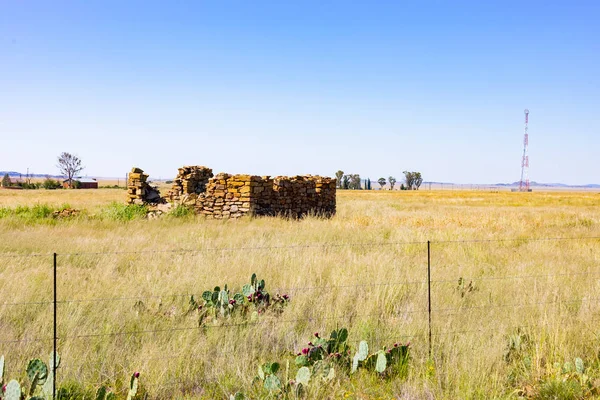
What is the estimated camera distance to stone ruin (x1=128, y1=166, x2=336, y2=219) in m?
16.7

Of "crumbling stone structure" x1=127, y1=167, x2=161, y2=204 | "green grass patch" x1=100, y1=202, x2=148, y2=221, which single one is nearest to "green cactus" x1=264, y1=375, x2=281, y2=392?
"green grass patch" x1=100, y1=202, x2=148, y2=221

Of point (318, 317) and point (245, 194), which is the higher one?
point (245, 194)

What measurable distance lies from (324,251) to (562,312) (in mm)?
4975

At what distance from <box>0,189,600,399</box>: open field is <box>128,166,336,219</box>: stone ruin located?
5977 millimetres

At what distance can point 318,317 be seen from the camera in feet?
18.8

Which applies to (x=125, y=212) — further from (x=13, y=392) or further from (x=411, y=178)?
(x=411, y=178)

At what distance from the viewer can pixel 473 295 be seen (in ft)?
22.3

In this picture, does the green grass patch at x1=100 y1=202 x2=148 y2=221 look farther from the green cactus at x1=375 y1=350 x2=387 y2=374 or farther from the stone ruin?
the green cactus at x1=375 y1=350 x2=387 y2=374

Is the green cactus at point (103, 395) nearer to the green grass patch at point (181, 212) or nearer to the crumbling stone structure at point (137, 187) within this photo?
the green grass patch at point (181, 212)

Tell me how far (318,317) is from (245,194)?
11.2 metres

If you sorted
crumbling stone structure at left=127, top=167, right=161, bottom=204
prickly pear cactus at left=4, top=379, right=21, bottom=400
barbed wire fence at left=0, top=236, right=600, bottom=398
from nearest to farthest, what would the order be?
prickly pear cactus at left=4, top=379, right=21, bottom=400 < barbed wire fence at left=0, top=236, right=600, bottom=398 < crumbling stone structure at left=127, top=167, right=161, bottom=204

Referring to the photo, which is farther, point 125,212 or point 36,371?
point 125,212

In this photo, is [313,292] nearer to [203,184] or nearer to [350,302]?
[350,302]

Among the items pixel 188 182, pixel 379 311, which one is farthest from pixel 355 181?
pixel 379 311
